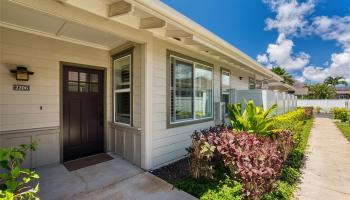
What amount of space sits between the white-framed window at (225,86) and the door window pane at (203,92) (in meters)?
0.94

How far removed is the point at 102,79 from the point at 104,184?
3.03m

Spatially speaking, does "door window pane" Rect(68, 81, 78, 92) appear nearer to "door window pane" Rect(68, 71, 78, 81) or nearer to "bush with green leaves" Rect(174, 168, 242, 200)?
"door window pane" Rect(68, 71, 78, 81)

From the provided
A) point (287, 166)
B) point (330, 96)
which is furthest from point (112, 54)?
point (330, 96)

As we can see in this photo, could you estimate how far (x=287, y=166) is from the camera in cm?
454

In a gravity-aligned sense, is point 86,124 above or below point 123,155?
above

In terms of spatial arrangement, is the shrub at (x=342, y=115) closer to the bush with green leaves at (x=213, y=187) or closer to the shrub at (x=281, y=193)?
the shrub at (x=281, y=193)

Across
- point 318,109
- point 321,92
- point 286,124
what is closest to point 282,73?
point 321,92

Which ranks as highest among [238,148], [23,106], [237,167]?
[23,106]

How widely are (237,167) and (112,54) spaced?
4.49 m

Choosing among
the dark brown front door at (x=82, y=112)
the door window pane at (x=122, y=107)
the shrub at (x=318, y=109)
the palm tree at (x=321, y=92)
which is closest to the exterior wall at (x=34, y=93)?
the dark brown front door at (x=82, y=112)

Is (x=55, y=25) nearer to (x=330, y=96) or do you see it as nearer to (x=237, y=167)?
(x=237, y=167)

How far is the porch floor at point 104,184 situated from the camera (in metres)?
3.28

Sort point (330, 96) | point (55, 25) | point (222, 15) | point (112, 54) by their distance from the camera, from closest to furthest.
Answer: point (55, 25) < point (112, 54) < point (222, 15) < point (330, 96)

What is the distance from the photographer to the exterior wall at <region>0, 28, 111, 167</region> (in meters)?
3.82
